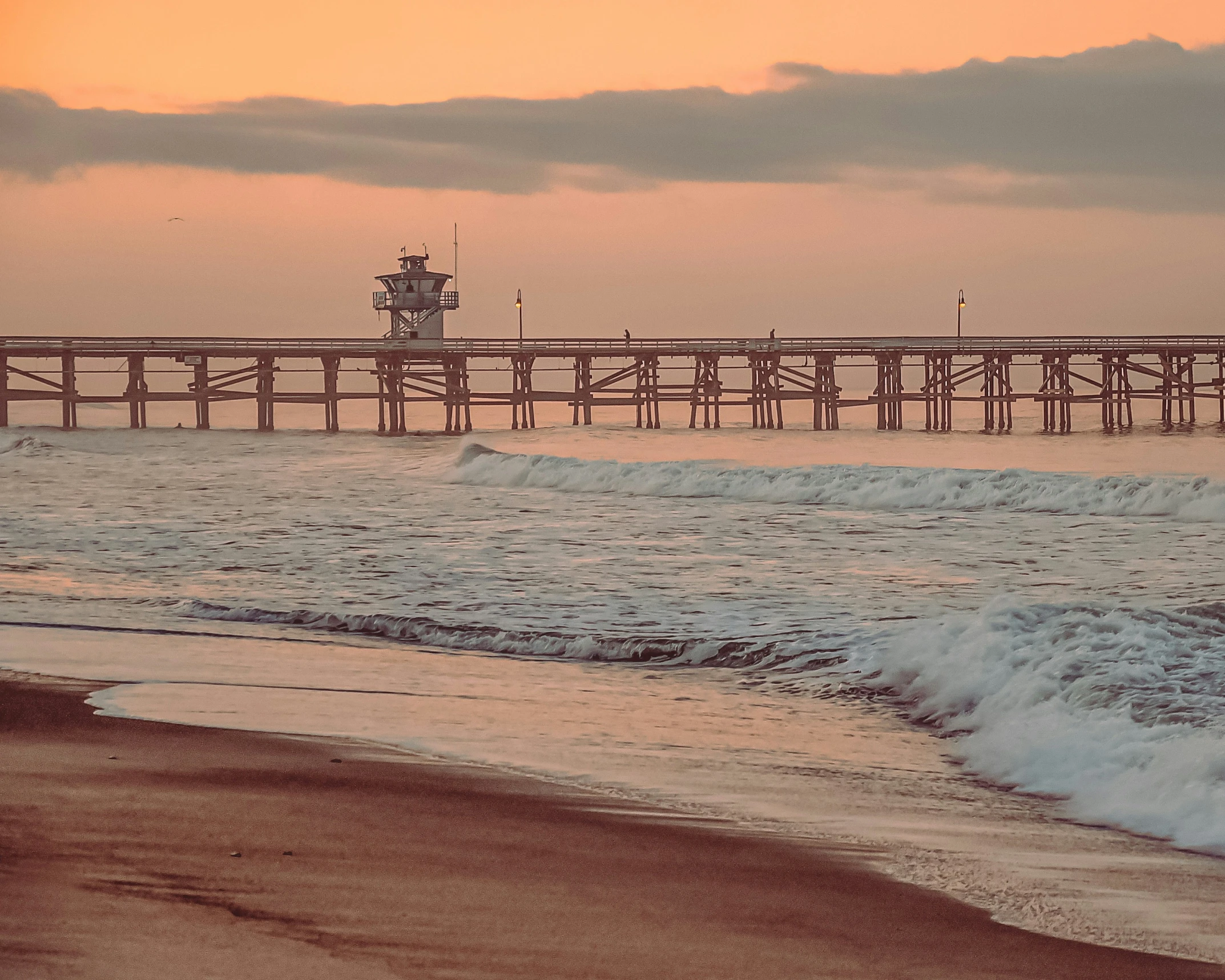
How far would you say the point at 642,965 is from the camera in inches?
106

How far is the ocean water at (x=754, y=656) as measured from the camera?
13.2 ft

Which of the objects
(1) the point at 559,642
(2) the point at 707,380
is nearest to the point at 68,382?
(2) the point at 707,380

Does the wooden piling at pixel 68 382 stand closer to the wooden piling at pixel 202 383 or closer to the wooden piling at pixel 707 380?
the wooden piling at pixel 202 383

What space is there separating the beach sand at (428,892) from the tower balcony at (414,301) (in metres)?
54.5

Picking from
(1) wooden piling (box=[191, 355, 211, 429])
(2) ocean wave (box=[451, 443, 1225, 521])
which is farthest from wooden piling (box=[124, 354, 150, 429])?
(2) ocean wave (box=[451, 443, 1225, 521])

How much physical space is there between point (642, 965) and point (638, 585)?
7.28m

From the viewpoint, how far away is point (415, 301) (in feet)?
189

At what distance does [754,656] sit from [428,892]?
13.9 feet

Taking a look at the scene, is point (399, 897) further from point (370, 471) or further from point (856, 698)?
point (370, 471)

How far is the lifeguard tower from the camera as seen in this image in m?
57.7

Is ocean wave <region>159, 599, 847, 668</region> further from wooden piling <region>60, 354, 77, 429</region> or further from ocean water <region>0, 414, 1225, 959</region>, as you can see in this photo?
wooden piling <region>60, 354, 77, 429</region>

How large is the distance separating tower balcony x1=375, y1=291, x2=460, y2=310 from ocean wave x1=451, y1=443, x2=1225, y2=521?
103 ft

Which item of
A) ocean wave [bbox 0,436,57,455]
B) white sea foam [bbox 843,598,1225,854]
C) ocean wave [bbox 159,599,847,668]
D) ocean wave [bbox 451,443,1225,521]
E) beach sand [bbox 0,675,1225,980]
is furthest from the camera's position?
ocean wave [bbox 0,436,57,455]

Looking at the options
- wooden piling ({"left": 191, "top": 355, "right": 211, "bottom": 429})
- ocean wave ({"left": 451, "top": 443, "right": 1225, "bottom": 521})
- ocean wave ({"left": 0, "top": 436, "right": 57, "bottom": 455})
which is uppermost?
wooden piling ({"left": 191, "top": 355, "right": 211, "bottom": 429})
